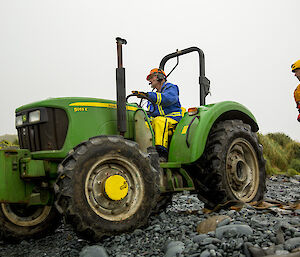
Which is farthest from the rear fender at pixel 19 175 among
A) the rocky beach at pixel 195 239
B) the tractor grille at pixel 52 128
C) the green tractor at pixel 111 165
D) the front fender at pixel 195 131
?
the front fender at pixel 195 131

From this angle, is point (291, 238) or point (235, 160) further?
point (235, 160)

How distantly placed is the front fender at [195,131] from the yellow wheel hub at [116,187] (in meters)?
1.28

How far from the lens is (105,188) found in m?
3.54

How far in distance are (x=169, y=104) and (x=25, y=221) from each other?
2.47m

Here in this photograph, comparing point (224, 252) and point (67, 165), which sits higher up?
point (67, 165)

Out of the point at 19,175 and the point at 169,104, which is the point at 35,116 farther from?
the point at 169,104

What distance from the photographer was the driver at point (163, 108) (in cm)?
486

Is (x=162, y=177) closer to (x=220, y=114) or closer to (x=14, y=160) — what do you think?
(x=220, y=114)

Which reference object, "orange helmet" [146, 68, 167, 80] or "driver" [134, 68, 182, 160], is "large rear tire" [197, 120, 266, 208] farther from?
"orange helmet" [146, 68, 167, 80]

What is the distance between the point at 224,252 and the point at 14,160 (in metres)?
2.31

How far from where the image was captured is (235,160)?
5035 millimetres

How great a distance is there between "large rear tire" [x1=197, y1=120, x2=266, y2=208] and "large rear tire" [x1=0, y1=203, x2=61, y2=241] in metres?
2.02

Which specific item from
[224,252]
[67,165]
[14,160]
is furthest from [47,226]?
[224,252]

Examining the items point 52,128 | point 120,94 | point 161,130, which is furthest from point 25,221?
point 161,130
